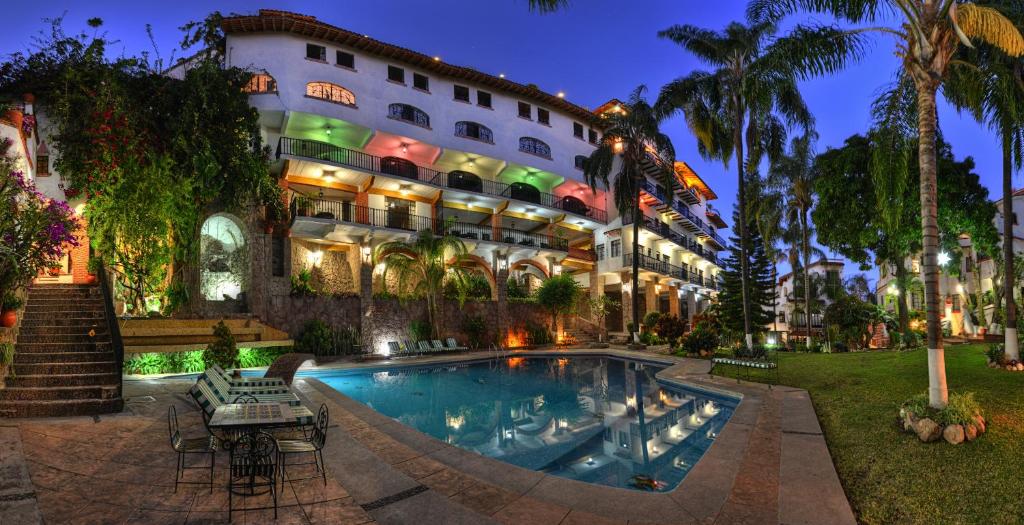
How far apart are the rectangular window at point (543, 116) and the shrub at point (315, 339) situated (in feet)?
60.5

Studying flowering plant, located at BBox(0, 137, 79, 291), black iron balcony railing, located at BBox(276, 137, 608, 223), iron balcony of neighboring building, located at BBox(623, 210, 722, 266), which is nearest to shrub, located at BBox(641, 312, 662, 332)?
iron balcony of neighboring building, located at BBox(623, 210, 722, 266)

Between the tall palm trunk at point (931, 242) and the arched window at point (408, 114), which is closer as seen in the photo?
the tall palm trunk at point (931, 242)

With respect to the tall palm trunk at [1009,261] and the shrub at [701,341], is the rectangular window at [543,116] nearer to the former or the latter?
the shrub at [701,341]

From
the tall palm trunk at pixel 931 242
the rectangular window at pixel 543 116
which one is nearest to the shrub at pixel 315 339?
the tall palm trunk at pixel 931 242

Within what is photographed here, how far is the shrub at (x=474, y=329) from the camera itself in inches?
952

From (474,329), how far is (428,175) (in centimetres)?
881

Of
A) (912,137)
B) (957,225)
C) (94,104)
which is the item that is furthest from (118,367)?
(957,225)

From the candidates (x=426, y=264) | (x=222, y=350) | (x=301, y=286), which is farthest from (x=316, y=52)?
(x=222, y=350)

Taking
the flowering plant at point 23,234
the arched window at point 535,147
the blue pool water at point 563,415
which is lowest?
the blue pool water at point 563,415

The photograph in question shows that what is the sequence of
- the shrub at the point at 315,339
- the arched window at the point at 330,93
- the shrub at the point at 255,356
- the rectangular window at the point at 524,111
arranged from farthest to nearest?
the rectangular window at the point at 524,111 < the arched window at the point at 330,93 < the shrub at the point at 315,339 < the shrub at the point at 255,356

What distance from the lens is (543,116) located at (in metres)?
30.4

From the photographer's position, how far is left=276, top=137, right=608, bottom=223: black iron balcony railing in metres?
21.6

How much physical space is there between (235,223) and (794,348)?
25142mm

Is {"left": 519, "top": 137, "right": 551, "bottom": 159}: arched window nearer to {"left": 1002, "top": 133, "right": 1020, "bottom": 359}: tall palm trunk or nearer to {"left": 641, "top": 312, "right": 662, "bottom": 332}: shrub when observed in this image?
{"left": 641, "top": 312, "right": 662, "bottom": 332}: shrub
